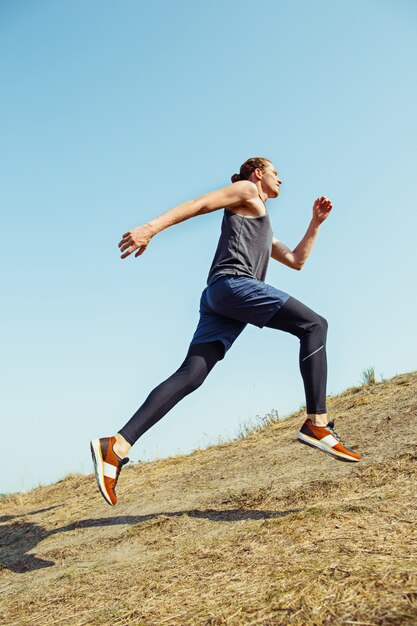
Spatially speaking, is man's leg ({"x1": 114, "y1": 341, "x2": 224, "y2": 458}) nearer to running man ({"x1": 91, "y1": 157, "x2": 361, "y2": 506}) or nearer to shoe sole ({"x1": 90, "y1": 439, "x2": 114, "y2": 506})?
running man ({"x1": 91, "y1": 157, "x2": 361, "y2": 506})

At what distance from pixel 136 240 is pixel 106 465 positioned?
1488 millimetres

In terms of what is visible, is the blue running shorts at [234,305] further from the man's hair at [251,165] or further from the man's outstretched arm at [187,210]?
the man's hair at [251,165]

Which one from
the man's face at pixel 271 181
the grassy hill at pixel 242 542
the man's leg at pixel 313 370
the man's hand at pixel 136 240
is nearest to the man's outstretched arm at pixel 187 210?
the man's hand at pixel 136 240

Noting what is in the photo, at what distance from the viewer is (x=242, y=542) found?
3641mm

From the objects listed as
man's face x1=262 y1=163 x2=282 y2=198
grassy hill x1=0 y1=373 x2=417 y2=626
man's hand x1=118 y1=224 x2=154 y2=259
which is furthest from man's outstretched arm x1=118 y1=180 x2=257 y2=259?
grassy hill x1=0 y1=373 x2=417 y2=626

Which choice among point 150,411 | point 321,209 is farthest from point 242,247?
point 150,411

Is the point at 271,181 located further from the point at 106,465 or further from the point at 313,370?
the point at 106,465

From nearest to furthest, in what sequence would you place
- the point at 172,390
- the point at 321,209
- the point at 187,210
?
the point at 187,210
the point at 172,390
the point at 321,209

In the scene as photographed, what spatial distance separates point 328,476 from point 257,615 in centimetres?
271

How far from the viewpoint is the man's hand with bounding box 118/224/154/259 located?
3773mm

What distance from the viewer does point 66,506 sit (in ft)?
22.6

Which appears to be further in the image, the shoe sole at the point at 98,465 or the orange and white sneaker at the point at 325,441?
the orange and white sneaker at the point at 325,441

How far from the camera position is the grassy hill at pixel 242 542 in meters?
2.54

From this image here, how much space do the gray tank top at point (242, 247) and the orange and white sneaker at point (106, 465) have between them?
1.40 m
